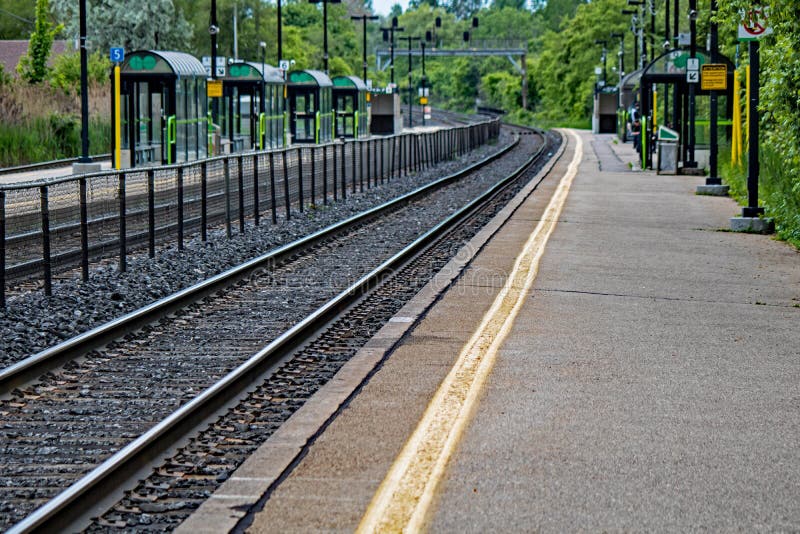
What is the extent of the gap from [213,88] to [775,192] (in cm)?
2028

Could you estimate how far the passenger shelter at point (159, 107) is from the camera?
35.2 m

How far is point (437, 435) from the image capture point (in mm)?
7691

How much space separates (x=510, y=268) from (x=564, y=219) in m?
6.96

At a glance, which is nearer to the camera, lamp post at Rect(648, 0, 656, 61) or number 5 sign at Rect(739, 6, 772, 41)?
number 5 sign at Rect(739, 6, 772, 41)

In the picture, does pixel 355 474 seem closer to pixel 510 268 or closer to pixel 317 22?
pixel 510 268

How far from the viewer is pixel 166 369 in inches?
404

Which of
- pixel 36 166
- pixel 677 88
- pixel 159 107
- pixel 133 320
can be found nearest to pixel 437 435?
pixel 133 320

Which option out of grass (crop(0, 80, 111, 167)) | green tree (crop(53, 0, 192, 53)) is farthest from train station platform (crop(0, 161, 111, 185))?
green tree (crop(53, 0, 192, 53))

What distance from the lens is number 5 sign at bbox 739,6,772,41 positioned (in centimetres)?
1691

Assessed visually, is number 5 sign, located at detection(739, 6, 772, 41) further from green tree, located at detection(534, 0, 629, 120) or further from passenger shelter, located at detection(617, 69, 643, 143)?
green tree, located at detection(534, 0, 629, 120)

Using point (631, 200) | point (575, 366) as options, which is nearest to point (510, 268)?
point (575, 366)

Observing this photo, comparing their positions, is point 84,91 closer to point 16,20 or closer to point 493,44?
point 16,20

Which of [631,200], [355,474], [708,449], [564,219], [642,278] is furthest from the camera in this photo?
[631,200]

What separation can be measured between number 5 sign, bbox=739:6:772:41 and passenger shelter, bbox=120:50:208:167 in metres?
18.3
